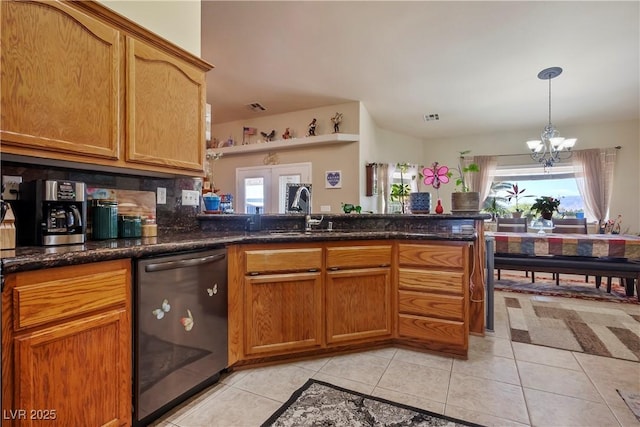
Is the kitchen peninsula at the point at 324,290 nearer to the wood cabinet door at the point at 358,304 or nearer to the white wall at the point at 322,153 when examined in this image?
the wood cabinet door at the point at 358,304

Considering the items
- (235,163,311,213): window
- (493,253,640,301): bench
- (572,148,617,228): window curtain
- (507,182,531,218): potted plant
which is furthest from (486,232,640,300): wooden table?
(235,163,311,213): window

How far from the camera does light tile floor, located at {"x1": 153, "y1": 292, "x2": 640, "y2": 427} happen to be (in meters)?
1.51

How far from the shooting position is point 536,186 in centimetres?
611

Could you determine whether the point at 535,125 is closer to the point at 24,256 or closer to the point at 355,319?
the point at 355,319

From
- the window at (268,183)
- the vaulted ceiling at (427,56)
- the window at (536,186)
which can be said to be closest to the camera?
the vaulted ceiling at (427,56)

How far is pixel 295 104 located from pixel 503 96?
10.5ft

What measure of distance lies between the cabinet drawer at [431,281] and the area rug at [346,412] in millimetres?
796

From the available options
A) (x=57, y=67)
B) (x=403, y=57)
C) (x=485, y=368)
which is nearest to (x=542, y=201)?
(x=403, y=57)

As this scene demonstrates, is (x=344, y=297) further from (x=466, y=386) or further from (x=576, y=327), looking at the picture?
(x=576, y=327)

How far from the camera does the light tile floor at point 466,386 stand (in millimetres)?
1511

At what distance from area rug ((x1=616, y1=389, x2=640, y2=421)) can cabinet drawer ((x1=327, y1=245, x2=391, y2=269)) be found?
1.47 meters

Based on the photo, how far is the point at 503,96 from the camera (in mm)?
4457

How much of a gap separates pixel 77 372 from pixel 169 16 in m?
2.20

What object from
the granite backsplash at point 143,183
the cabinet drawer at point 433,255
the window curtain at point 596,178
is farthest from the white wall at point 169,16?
the window curtain at point 596,178
